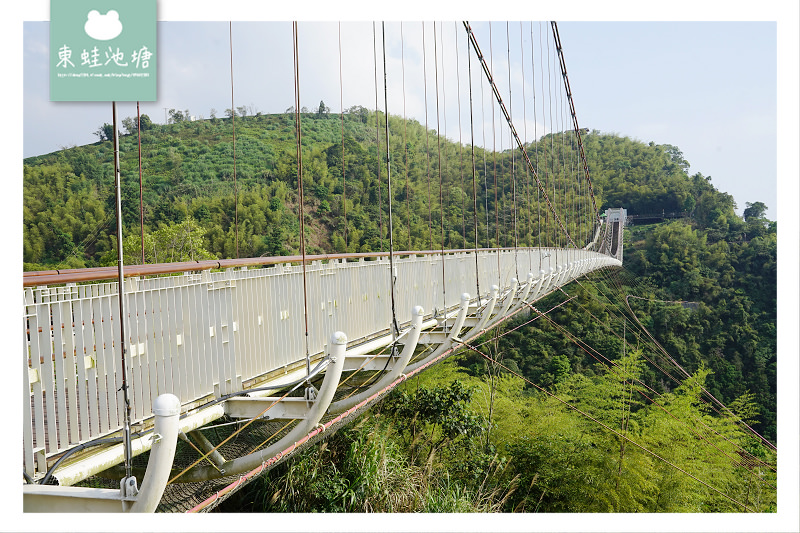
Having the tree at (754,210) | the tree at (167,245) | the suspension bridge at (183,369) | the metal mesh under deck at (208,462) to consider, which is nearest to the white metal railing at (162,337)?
the suspension bridge at (183,369)

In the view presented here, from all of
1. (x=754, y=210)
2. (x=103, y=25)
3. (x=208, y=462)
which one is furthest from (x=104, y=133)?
(x=754, y=210)

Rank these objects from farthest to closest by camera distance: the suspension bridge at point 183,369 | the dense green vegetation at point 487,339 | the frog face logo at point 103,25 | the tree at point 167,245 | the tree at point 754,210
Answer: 1. the tree at point 754,210
2. the tree at point 167,245
3. the dense green vegetation at point 487,339
4. the frog face logo at point 103,25
5. the suspension bridge at point 183,369

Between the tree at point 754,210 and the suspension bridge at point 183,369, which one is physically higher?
the tree at point 754,210

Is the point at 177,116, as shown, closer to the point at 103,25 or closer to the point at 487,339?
the point at 487,339

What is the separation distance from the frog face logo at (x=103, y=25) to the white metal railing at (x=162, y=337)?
1221 millimetres

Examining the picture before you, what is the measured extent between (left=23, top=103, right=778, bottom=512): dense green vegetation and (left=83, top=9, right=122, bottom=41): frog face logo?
84.5 inches

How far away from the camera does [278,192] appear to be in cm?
1867

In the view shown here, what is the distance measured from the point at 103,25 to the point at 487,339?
44.9 feet

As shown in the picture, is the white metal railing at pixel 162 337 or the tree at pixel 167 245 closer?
the white metal railing at pixel 162 337

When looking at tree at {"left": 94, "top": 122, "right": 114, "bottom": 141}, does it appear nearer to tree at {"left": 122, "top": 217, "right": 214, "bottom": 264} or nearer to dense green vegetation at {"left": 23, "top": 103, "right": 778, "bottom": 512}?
dense green vegetation at {"left": 23, "top": 103, "right": 778, "bottom": 512}

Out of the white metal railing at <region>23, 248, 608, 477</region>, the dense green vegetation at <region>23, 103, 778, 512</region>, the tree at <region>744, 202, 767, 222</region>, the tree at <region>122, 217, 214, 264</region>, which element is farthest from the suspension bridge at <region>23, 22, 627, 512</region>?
the tree at <region>744, 202, 767, 222</region>

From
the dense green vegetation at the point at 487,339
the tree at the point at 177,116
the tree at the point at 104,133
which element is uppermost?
the tree at the point at 177,116

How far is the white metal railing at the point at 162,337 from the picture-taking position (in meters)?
1.72

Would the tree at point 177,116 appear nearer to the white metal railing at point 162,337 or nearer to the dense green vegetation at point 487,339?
the dense green vegetation at point 487,339
